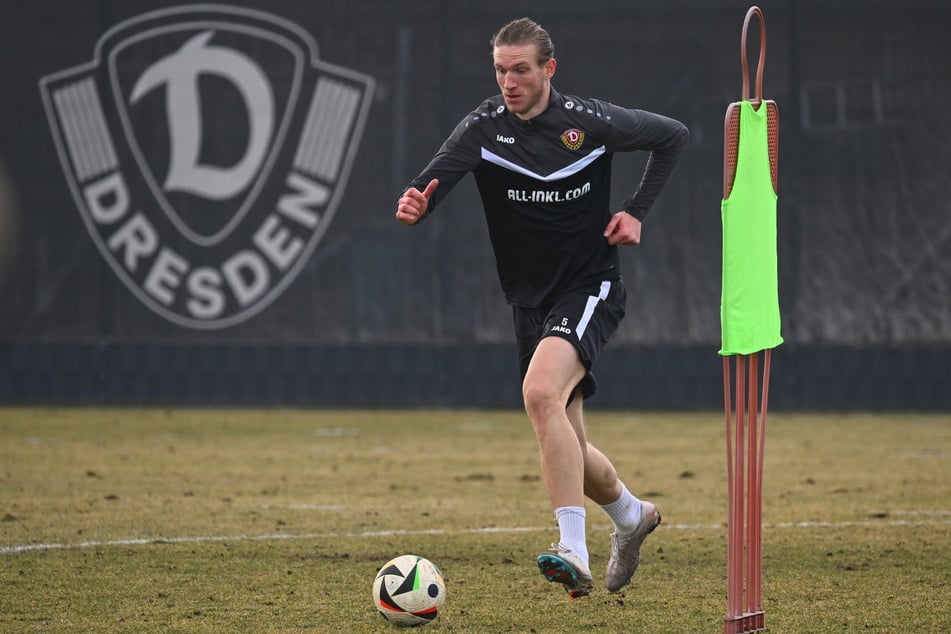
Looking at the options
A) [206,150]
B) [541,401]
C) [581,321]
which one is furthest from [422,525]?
[206,150]

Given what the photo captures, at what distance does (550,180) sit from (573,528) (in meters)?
1.45

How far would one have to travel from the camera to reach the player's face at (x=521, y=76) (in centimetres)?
571

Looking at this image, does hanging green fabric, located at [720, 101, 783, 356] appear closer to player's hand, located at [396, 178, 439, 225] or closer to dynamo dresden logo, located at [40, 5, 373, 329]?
player's hand, located at [396, 178, 439, 225]

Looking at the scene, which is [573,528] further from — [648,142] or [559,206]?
[648,142]

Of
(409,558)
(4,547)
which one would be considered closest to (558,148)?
(409,558)

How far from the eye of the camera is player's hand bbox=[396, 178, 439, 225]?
5.50 metres

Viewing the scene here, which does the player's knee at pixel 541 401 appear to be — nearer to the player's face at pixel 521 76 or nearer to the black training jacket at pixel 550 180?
the black training jacket at pixel 550 180

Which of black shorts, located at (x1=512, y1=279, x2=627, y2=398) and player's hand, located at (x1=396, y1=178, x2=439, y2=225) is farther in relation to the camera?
black shorts, located at (x1=512, y1=279, x2=627, y2=398)

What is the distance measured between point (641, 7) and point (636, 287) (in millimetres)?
2748

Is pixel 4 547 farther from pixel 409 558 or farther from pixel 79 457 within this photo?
pixel 79 457

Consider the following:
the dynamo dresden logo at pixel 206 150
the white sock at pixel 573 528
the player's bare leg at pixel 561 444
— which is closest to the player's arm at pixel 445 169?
the player's bare leg at pixel 561 444

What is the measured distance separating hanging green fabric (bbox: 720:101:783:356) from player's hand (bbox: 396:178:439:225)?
124 cm

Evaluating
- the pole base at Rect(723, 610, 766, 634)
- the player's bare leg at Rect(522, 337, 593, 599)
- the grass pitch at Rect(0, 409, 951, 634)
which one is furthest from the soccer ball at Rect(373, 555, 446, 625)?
the pole base at Rect(723, 610, 766, 634)

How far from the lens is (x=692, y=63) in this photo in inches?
571
